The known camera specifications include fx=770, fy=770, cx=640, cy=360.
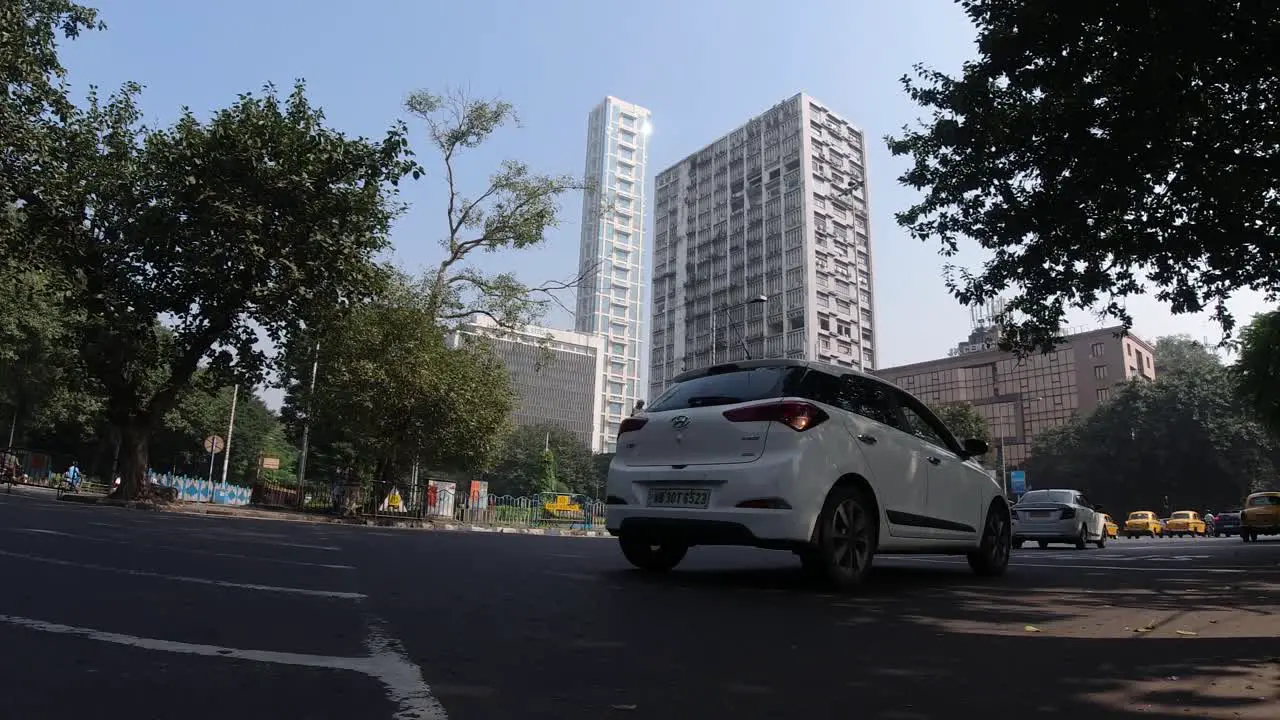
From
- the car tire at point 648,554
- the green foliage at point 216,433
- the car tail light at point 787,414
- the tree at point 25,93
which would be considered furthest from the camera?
the green foliage at point 216,433

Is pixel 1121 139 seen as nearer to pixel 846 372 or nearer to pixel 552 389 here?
pixel 846 372

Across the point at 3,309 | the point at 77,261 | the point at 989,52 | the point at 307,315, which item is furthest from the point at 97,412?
the point at 989,52

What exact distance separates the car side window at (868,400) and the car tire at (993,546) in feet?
6.25

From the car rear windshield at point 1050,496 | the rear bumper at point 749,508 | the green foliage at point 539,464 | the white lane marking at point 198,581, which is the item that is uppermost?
the green foliage at point 539,464

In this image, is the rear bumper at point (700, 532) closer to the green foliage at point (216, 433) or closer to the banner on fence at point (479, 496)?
the banner on fence at point (479, 496)

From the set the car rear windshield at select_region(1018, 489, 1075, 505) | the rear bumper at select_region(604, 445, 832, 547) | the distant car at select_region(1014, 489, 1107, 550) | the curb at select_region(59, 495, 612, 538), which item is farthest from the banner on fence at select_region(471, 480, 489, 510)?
the rear bumper at select_region(604, 445, 832, 547)

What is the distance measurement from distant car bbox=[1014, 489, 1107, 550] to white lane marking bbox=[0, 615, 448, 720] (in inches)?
774

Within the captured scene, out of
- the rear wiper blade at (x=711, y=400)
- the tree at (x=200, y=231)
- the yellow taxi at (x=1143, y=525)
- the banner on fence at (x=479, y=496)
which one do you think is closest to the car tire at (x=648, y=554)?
the rear wiper blade at (x=711, y=400)

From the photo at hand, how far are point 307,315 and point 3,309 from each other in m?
19.6

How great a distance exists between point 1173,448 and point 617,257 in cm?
9683

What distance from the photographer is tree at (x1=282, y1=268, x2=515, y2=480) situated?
926 inches

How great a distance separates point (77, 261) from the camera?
19781mm

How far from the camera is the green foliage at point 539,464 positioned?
80000 millimetres

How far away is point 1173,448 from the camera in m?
57.2
